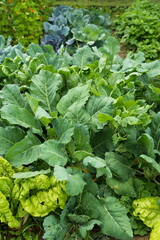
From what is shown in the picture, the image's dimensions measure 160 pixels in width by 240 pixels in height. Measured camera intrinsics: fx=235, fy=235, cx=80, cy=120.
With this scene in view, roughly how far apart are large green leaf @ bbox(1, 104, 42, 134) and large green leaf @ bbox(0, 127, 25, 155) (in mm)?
130

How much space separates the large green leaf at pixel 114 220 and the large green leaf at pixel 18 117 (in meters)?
0.84

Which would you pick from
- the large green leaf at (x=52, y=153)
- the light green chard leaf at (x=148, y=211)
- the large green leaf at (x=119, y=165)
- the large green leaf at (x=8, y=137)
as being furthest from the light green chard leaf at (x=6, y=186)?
the light green chard leaf at (x=148, y=211)

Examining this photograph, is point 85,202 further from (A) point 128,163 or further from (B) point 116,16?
(B) point 116,16

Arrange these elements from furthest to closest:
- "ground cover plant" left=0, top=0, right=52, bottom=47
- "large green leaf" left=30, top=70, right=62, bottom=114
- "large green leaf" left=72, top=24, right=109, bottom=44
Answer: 1. "ground cover plant" left=0, top=0, right=52, bottom=47
2. "large green leaf" left=72, top=24, right=109, bottom=44
3. "large green leaf" left=30, top=70, right=62, bottom=114

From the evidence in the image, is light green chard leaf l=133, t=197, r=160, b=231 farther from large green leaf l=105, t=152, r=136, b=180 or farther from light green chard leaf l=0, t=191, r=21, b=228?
light green chard leaf l=0, t=191, r=21, b=228

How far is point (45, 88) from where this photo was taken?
7.62ft

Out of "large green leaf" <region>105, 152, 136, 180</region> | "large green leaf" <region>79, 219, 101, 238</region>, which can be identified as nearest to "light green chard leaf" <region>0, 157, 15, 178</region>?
"large green leaf" <region>79, 219, 101, 238</region>

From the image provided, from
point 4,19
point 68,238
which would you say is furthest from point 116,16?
point 68,238

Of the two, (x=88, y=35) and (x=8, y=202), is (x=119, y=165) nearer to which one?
(x=8, y=202)

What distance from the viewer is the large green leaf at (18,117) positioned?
6.43 ft

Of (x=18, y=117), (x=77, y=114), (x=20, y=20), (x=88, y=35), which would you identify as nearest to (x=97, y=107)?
(x=77, y=114)

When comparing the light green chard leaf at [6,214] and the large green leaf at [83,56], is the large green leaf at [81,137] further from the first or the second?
the large green leaf at [83,56]

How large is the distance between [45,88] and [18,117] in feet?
1.50

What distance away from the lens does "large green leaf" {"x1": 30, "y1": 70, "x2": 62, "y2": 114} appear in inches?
90.9
